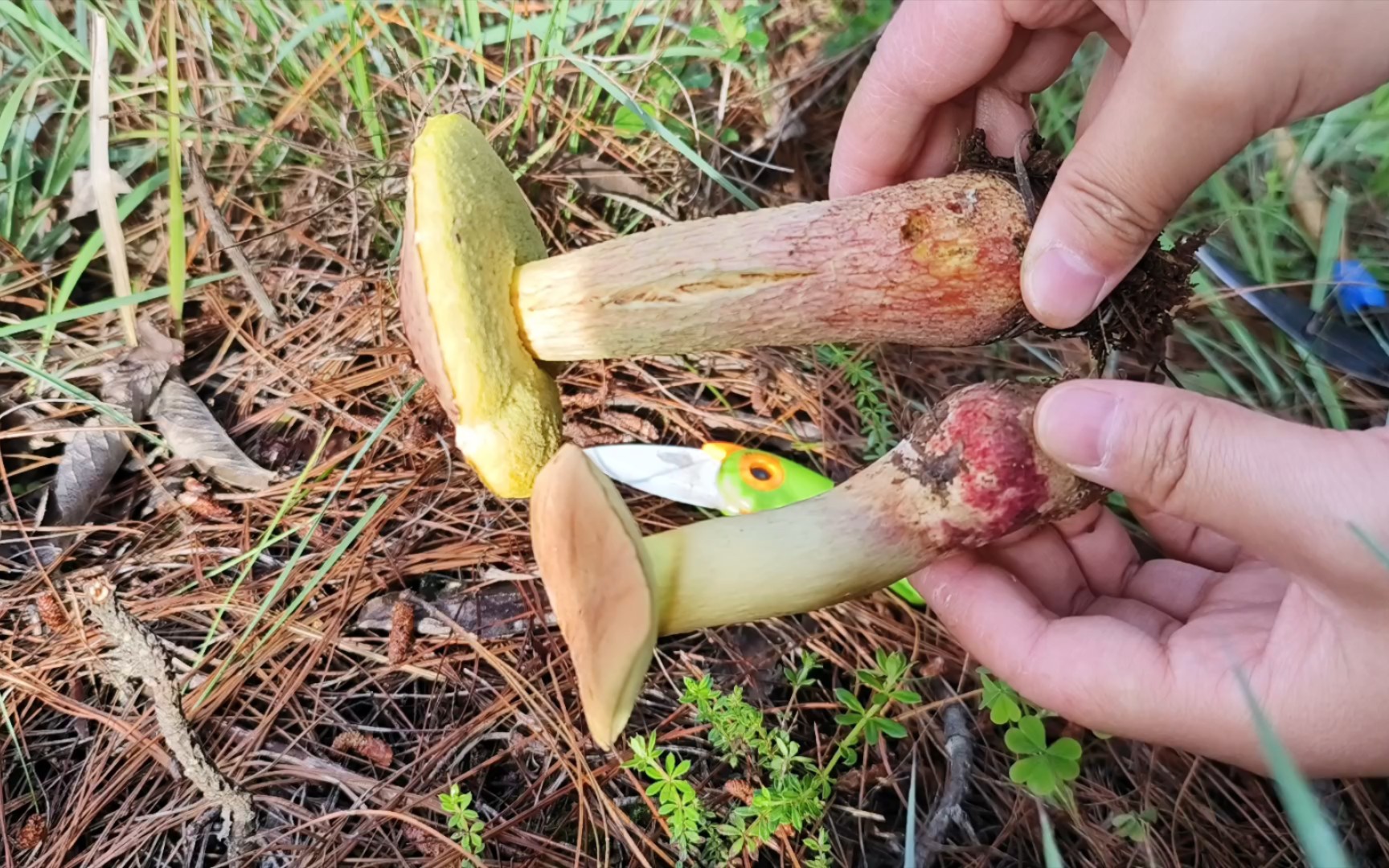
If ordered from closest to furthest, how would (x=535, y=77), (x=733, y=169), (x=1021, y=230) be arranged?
1. (x=1021, y=230)
2. (x=535, y=77)
3. (x=733, y=169)

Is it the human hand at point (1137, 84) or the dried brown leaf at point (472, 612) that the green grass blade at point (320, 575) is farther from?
the human hand at point (1137, 84)

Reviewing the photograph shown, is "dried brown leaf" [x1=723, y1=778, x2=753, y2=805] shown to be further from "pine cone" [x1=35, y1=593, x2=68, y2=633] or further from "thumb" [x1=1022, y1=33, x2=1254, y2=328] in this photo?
"pine cone" [x1=35, y1=593, x2=68, y2=633]

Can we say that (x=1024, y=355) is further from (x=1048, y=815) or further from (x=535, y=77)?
(x=535, y=77)

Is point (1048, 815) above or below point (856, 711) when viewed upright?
below

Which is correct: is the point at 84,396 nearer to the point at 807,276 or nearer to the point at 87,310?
the point at 87,310

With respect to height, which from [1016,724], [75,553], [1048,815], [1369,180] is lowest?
[1048,815]

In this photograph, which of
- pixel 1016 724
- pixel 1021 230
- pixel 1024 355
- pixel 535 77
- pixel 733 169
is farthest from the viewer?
pixel 733 169

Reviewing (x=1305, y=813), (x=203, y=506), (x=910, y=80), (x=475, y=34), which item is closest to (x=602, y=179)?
(x=475, y=34)

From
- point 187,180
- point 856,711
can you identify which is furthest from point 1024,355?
point 187,180
